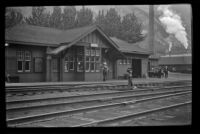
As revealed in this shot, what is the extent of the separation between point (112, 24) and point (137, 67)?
23.2 meters

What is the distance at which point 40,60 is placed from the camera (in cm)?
2153

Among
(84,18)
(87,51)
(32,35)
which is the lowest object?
(87,51)

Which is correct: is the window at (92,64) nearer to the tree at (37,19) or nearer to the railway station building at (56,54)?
the railway station building at (56,54)

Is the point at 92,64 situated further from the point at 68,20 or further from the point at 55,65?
the point at 68,20

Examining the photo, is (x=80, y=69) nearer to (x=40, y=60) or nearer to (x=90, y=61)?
(x=90, y=61)

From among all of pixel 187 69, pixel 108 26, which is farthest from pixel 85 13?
pixel 187 69

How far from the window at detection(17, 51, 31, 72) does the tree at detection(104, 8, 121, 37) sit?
33.1 meters

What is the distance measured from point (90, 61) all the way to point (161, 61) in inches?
1312

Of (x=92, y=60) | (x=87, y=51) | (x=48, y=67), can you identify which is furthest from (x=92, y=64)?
(x=48, y=67)

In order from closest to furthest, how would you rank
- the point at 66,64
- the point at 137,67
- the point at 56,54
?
the point at 56,54, the point at 66,64, the point at 137,67

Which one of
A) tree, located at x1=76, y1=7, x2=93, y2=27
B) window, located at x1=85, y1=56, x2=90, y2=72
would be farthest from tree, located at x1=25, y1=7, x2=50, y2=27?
window, located at x1=85, y1=56, x2=90, y2=72

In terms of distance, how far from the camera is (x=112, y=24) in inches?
2096

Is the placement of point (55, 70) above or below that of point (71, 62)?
below

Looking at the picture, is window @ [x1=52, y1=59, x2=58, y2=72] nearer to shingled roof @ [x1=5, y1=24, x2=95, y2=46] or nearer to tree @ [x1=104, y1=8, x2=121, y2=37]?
shingled roof @ [x1=5, y1=24, x2=95, y2=46]
